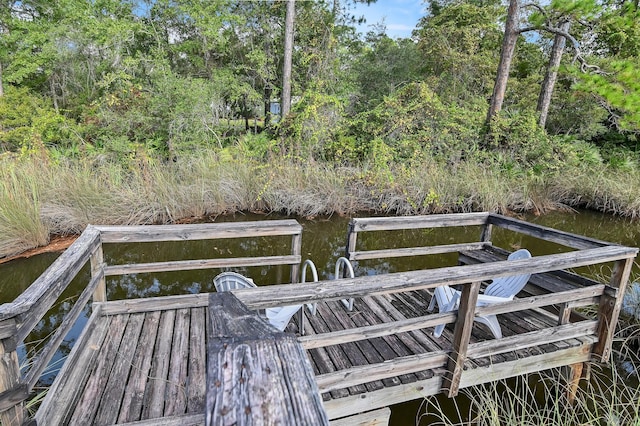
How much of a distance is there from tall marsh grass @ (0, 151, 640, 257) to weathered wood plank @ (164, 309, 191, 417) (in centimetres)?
397

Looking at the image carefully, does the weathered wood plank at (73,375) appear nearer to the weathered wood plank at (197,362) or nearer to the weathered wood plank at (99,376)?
the weathered wood plank at (99,376)

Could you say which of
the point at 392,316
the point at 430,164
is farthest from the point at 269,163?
the point at 392,316

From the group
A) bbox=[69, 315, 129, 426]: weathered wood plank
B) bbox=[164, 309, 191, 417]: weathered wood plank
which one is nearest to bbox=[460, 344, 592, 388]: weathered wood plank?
bbox=[164, 309, 191, 417]: weathered wood plank

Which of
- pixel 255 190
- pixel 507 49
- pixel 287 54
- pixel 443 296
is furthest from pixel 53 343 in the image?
pixel 507 49

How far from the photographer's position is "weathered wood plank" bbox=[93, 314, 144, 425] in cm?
198

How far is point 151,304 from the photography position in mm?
3098

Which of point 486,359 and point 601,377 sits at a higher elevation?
point 486,359

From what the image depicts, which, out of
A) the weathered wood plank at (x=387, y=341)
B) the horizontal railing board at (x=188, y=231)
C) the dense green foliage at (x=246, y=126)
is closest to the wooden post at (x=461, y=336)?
the weathered wood plank at (x=387, y=341)

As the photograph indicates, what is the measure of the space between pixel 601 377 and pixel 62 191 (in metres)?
7.62

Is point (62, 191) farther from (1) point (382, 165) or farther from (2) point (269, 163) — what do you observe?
(1) point (382, 165)

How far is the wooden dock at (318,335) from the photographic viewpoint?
1.63 m

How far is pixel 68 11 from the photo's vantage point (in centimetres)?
967

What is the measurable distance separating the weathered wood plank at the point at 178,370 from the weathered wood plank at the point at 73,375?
466 millimetres

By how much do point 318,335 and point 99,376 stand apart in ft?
4.40
